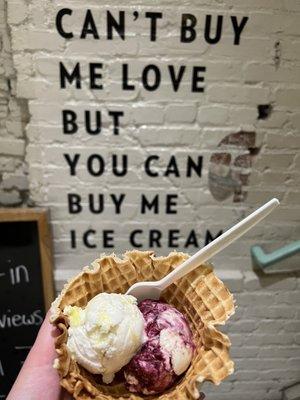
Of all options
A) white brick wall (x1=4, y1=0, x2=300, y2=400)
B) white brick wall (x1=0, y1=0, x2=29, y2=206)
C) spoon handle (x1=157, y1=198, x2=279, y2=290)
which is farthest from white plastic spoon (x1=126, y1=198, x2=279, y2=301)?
white brick wall (x1=0, y1=0, x2=29, y2=206)

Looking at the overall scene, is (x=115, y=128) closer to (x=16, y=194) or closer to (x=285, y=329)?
(x=16, y=194)

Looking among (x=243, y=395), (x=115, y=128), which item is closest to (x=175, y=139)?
(x=115, y=128)

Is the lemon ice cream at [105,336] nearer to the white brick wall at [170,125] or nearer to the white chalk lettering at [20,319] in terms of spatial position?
the white brick wall at [170,125]

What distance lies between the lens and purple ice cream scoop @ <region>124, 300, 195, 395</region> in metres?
1.10

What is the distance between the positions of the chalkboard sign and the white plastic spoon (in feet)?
2.93

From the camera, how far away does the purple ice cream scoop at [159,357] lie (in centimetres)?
110

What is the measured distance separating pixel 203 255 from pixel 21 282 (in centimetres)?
129

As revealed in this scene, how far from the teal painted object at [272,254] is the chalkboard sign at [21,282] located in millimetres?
968

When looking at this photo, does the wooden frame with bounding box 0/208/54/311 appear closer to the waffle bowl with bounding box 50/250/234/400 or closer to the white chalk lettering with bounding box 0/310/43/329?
the white chalk lettering with bounding box 0/310/43/329

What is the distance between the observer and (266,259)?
6.97 ft

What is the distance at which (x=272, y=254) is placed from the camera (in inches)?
83.7

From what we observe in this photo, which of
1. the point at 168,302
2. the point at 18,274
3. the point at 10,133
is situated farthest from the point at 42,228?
the point at 168,302

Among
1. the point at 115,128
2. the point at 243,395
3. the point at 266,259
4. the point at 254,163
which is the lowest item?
the point at 243,395

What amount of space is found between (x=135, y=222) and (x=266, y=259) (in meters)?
0.63
